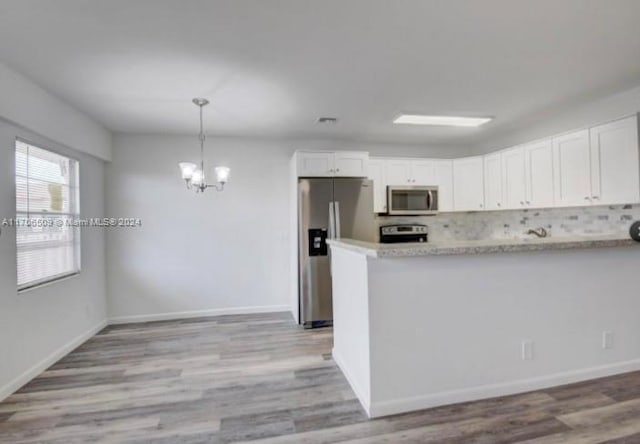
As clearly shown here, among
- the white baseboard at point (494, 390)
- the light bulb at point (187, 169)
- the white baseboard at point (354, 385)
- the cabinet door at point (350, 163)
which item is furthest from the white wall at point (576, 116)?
the light bulb at point (187, 169)

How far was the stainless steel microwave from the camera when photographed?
481 centimetres

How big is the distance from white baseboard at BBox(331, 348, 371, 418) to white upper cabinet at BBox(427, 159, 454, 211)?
2.94 metres

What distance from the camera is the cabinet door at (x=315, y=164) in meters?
4.26

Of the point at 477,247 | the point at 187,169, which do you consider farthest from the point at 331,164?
the point at 477,247

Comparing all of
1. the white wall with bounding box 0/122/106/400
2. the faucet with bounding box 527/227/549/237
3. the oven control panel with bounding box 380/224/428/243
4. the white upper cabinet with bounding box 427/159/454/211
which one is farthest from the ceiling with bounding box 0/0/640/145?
the oven control panel with bounding box 380/224/428/243

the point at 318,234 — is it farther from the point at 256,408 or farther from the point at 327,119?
the point at 256,408

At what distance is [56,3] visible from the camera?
1.80 metres

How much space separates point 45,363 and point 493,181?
5.49 m

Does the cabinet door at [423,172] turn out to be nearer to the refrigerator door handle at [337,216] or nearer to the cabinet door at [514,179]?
the cabinet door at [514,179]

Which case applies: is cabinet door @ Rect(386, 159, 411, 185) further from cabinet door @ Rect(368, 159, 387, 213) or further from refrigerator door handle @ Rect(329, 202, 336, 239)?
refrigerator door handle @ Rect(329, 202, 336, 239)

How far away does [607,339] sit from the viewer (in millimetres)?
2664

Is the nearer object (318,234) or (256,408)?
(256,408)

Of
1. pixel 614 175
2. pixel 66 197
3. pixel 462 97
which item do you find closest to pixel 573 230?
pixel 614 175

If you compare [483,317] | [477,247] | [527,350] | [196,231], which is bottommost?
[527,350]
